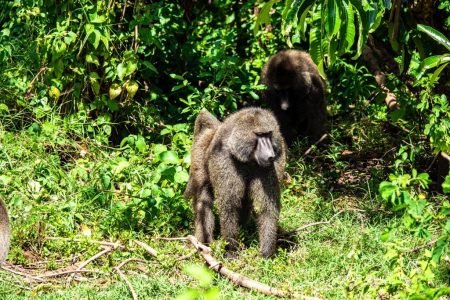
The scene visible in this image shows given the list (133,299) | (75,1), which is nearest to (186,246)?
(133,299)

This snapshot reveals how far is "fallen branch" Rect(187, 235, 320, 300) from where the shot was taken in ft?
16.1

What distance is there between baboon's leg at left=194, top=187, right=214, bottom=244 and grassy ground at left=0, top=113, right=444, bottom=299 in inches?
7.9

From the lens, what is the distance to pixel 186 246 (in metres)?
5.81

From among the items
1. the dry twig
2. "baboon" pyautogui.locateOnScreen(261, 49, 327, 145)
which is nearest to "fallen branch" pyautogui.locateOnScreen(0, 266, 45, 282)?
the dry twig

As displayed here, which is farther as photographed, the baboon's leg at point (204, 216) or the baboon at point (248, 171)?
the baboon's leg at point (204, 216)

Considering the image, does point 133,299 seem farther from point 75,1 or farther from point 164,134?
point 75,1

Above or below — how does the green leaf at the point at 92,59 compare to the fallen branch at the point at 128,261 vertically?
above

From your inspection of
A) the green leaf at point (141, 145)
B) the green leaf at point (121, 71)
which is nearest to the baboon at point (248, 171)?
the green leaf at point (141, 145)

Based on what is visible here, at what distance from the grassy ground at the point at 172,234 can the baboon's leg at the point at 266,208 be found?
0.10m

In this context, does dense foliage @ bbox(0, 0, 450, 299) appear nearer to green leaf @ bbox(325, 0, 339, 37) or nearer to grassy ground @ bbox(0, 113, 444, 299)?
grassy ground @ bbox(0, 113, 444, 299)

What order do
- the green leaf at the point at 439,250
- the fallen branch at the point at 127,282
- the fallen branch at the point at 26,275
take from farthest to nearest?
the fallen branch at the point at 26,275, the fallen branch at the point at 127,282, the green leaf at the point at 439,250

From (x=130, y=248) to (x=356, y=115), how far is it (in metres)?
3.34

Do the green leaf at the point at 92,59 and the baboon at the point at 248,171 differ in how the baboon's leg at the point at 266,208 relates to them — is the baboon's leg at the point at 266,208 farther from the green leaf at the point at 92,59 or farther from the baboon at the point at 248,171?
the green leaf at the point at 92,59

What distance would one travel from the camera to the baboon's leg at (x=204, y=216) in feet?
19.1
